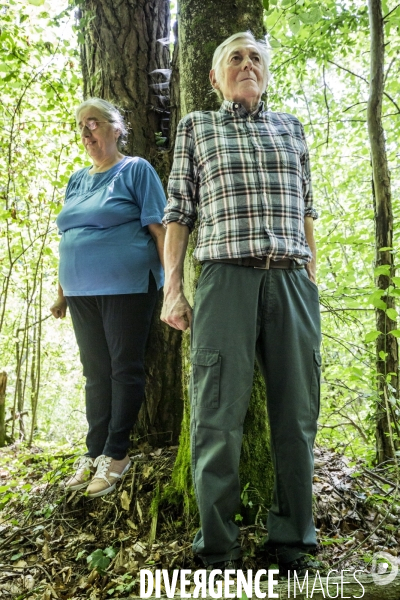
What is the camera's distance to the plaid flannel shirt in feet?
6.05

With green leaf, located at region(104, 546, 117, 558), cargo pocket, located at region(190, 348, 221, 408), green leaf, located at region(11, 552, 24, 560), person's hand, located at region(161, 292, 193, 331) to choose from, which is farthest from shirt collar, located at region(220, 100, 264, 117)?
green leaf, located at region(11, 552, 24, 560)

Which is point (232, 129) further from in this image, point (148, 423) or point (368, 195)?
point (368, 195)

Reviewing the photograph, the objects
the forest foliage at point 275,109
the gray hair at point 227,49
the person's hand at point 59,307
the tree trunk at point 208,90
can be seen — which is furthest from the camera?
the forest foliage at point 275,109

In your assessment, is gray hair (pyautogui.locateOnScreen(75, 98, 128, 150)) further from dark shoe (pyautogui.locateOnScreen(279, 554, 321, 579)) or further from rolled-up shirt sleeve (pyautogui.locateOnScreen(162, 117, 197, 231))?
dark shoe (pyautogui.locateOnScreen(279, 554, 321, 579))

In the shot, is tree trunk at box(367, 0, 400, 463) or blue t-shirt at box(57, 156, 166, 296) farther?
tree trunk at box(367, 0, 400, 463)

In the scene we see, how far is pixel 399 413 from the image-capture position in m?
3.06

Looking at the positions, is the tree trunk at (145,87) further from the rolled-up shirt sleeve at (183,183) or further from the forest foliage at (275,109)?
the rolled-up shirt sleeve at (183,183)

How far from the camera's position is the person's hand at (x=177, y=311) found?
1922 millimetres

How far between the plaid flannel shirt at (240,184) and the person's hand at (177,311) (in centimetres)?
20

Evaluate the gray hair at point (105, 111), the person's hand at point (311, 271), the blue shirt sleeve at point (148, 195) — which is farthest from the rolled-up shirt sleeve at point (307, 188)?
the gray hair at point (105, 111)

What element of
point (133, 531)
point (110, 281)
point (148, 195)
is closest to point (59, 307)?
point (110, 281)

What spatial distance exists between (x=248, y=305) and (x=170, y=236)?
18.9 inches

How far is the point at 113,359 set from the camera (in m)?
2.55

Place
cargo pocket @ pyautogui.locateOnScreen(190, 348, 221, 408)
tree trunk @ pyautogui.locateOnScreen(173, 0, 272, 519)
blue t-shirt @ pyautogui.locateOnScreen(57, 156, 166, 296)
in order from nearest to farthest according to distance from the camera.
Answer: cargo pocket @ pyautogui.locateOnScreen(190, 348, 221, 408), tree trunk @ pyautogui.locateOnScreen(173, 0, 272, 519), blue t-shirt @ pyautogui.locateOnScreen(57, 156, 166, 296)
